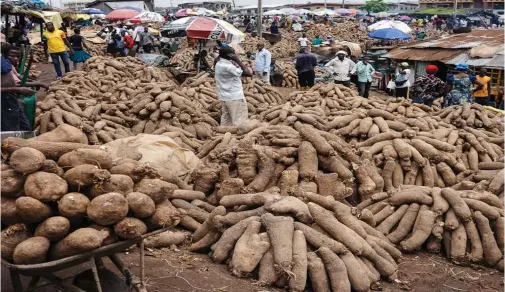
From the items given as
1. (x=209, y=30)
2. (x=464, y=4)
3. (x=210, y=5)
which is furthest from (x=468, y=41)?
(x=464, y=4)

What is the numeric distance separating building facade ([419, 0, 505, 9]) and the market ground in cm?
6515

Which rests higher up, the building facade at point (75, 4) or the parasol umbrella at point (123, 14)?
the building facade at point (75, 4)

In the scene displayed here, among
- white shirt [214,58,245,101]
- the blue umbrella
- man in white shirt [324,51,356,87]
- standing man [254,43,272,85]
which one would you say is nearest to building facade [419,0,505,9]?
the blue umbrella

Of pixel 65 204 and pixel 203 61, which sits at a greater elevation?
pixel 65 204

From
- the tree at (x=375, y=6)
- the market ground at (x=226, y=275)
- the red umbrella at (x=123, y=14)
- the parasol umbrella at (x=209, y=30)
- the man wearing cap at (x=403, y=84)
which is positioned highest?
the tree at (x=375, y=6)

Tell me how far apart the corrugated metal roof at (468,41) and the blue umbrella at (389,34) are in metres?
3.25

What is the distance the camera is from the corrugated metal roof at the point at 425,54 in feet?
59.2

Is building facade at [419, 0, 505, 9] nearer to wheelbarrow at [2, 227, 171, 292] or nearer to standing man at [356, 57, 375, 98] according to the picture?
standing man at [356, 57, 375, 98]

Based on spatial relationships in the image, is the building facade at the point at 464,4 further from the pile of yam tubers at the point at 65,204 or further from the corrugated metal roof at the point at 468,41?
the pile of yam tubers at the point at 65,204

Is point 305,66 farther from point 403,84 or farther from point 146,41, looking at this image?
point 146,41

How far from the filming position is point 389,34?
2458 cm

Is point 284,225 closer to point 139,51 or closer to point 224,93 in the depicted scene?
point 224,93

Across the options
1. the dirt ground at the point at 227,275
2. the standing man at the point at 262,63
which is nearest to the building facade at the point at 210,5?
the standing man at the point at 262,63

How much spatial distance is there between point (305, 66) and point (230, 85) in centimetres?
587
